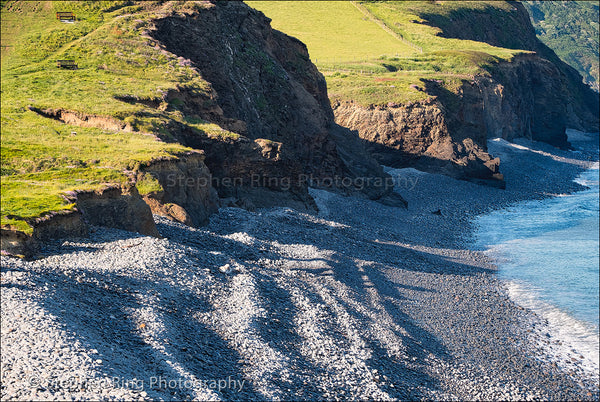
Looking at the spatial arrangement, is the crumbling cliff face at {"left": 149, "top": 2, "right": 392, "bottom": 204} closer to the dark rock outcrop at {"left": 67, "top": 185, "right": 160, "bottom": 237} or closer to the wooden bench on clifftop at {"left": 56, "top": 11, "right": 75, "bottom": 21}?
the wooden bench on clifftop at {"left": 56, "top": 11, "right": 75, "bottom": 21}

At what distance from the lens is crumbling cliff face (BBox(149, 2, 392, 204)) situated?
124 ft

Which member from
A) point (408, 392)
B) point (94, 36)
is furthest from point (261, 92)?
point (408, 392)

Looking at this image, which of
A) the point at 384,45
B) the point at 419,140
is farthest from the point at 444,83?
the point at 384,45

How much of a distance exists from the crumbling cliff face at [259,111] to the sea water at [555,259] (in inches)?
427

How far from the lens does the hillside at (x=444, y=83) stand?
65.6m

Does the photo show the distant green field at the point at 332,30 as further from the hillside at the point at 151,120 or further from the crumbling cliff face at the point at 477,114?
the hillside at the point at 151,120

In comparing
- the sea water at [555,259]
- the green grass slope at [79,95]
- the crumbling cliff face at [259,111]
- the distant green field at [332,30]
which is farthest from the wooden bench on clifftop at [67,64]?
the distant green field at [332,30]

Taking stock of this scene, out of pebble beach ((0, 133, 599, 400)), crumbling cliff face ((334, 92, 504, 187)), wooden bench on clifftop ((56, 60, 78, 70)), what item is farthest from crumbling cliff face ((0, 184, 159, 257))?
crumbling cliff face ((334, 92, 504, 187))

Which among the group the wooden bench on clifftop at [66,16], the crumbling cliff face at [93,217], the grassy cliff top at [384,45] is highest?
the grassy cliff top at [384,45]

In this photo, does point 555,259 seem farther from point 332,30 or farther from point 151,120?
point 332,30

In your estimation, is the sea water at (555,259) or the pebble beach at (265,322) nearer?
the pebble beach at (265,322)

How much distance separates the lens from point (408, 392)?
20734 mm

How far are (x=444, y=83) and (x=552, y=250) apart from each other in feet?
131

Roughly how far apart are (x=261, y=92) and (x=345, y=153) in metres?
9.30
